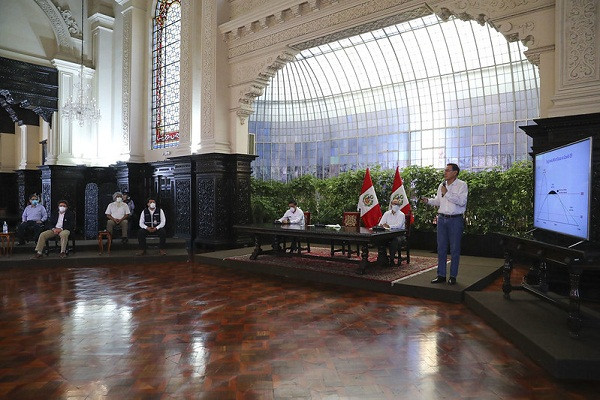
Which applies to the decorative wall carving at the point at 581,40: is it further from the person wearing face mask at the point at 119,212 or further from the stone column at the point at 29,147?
the stone column at the point at 29,147

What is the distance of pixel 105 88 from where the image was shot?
11531 millimetres

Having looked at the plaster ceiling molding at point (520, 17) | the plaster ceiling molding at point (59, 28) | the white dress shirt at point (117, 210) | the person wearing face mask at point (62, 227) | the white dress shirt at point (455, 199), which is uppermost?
the plaster ceiling molding at point (59, 28)

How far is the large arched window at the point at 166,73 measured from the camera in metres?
10.6

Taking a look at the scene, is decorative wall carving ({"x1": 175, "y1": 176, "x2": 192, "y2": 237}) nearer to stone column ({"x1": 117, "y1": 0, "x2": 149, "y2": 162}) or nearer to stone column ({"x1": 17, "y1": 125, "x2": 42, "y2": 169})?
stone column ({"x1": 117, "y1": 0, "x2": 149, "y2": 162})

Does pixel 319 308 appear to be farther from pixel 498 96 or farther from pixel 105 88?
pixel 498 96

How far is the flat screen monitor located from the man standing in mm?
796

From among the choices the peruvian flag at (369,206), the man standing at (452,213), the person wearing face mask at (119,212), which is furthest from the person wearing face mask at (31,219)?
the man standing at (452,213)

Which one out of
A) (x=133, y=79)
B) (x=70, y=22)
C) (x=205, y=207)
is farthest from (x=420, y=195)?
(x=70, y=22)

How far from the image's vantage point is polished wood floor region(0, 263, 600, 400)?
2.55m

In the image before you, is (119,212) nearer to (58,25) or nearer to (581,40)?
(58,25)

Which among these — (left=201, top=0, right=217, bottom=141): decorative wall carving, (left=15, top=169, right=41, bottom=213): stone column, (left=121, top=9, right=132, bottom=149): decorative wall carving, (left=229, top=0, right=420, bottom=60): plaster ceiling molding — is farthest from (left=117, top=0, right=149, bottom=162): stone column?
(left=15, top=169, right=41, bottom=213): stone column

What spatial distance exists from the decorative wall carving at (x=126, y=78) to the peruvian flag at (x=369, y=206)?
22.1 ft

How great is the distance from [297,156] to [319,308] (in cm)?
1340

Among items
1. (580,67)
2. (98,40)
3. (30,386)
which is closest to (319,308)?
(30,386)
